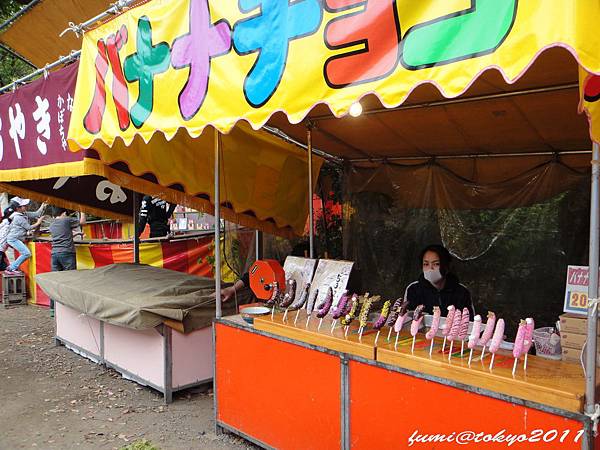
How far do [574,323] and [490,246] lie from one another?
128 inches

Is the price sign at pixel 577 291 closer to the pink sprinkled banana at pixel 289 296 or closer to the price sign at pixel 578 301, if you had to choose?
the price sign at pixel 578 301

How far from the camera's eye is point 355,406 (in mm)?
2672

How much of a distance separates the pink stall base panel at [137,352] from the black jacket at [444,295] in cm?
226

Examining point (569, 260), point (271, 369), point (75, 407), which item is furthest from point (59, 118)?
point (569, 260)

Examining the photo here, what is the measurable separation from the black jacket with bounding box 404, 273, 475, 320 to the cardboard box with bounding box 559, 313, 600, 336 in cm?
129

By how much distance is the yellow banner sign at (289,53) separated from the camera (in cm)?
162

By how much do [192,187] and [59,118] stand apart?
1312mm

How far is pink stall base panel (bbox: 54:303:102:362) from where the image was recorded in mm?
5438

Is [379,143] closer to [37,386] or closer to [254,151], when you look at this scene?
[254,151]

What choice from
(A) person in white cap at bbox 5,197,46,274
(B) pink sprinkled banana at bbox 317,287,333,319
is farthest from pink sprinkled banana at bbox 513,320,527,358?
(A) person in white cap at bbox 5,197,46,274

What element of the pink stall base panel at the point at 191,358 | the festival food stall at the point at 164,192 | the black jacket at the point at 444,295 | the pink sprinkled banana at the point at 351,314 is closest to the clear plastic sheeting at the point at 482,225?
the black jacket at the point at 444,295

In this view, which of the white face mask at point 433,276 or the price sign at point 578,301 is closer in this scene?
the price sign at point 578,301

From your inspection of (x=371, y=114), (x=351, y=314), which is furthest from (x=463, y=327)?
(x=371, y=114)

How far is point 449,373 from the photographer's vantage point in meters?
2.27
